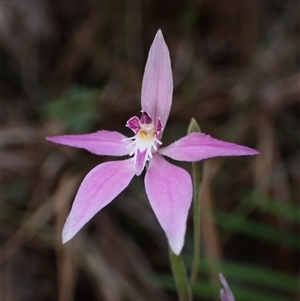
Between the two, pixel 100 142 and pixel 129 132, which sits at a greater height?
pixel 129 132

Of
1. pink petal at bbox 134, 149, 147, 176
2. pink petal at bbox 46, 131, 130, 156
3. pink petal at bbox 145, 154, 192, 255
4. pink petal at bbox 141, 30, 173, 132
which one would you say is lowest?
pink petal at bbox 145, 154, 192, 255

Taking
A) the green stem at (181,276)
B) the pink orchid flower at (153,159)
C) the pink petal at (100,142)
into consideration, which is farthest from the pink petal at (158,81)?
the green stem at (181,276)

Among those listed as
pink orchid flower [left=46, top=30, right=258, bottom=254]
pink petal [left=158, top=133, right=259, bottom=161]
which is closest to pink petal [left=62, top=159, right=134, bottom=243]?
pink orchid flower [left=46, top=30, right=258, bottom=254]

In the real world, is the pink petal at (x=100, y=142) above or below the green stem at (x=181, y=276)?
above

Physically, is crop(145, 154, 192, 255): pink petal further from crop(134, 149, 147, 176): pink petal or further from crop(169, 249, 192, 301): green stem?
crop(169, 249, 192, 301): green stem

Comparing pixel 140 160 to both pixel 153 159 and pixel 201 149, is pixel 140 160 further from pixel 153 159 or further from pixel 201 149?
pixel 201 149

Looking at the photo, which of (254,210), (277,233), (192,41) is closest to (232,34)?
(192,41)

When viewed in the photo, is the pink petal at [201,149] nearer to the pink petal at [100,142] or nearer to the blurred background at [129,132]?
the pink petal at [100,142]

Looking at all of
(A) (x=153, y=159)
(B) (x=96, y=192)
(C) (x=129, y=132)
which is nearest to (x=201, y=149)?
(A) (x=153, y=159)
